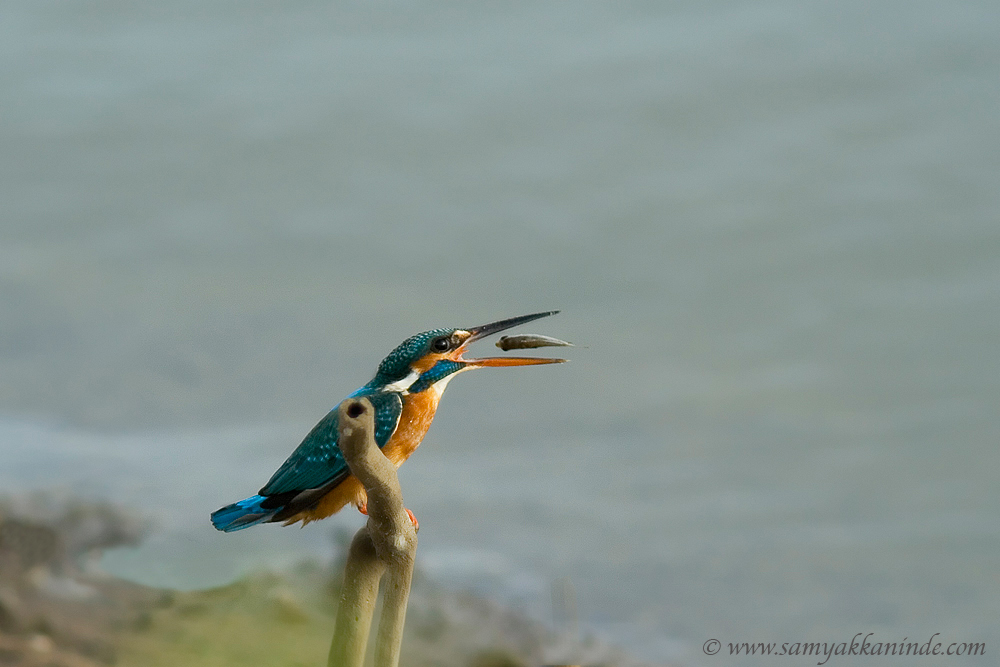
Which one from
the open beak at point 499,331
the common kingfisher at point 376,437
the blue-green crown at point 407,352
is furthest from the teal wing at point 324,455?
the open beak at point 499,331

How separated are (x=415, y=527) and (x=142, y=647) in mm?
1944

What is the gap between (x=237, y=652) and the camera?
13.7ft

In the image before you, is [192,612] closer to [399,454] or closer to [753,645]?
[399,454]

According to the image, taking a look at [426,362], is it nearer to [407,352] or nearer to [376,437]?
[407,352]

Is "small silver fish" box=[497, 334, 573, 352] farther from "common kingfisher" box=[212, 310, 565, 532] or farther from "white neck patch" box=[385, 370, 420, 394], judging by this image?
"white neck patch" box=[385, 370, 420, 394]

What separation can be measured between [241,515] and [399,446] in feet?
1.88

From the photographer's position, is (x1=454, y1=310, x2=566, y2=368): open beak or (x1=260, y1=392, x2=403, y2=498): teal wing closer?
(x1=260, y1=392, x2=403, y2=498): teal wing

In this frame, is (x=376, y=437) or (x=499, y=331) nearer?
(x=376, y=437)

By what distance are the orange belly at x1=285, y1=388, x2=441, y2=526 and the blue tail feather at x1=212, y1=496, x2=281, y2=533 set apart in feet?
0.29

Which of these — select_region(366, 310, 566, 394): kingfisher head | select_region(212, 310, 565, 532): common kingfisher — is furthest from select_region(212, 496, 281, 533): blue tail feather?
select_region(366, 310, 566, 394): kingfisher head

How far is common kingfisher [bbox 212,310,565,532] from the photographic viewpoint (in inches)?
133

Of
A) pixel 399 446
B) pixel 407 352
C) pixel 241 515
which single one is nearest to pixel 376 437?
pixel 399 446

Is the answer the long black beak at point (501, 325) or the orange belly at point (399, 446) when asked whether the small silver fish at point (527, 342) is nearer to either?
the long black beak at point (501, 325)

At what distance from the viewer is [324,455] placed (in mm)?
3387
